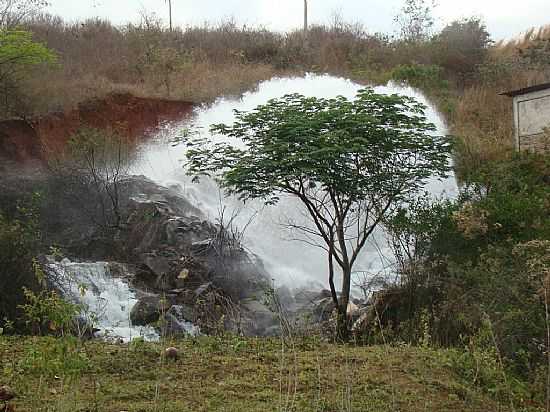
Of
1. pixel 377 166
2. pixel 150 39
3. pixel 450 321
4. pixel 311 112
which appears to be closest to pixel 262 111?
pixel 311 112

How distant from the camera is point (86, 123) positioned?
21516 millimetres

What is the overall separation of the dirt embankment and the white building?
35.2 feet

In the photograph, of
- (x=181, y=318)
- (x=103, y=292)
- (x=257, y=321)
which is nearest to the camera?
(x=181, y=318)

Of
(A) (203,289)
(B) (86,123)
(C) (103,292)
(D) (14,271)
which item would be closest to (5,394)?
(D) (14,271)

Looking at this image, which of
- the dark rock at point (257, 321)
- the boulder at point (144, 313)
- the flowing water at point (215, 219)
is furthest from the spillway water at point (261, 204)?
the boulder at point (144, 313)

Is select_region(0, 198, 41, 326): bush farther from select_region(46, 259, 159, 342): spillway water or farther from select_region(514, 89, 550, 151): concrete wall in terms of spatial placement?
select_region(514, 89, 550, 151): concrete wall

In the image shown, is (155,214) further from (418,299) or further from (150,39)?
(150,39)

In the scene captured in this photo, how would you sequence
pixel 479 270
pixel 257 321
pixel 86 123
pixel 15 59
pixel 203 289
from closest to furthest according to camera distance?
pixel 479 270 → pixel 257 321 → pixel 203 289 → pixel 15 59 → pixel 86 123

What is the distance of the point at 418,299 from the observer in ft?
31.8

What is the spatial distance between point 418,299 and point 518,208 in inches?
99.9

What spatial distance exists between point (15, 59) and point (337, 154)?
37.6ft

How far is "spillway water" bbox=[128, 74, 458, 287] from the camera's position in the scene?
1531 centimetres

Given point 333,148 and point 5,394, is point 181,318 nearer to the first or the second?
point 333,148

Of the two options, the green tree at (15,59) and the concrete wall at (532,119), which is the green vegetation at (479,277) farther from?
the green tree at (15,59)
